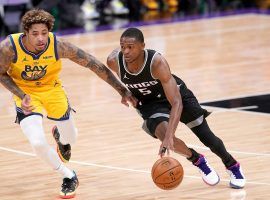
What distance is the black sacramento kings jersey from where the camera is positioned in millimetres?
7984

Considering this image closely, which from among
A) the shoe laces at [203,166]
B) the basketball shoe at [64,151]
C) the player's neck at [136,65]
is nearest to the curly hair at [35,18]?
the player's neck at [136,65]

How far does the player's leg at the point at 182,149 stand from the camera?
800 cm

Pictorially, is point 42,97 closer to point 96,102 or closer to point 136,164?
point 136,164

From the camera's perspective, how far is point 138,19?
67.6ft

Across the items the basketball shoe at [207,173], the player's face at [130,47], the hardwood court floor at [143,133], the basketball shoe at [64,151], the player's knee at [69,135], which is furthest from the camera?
the basketball shoe at [64,151]

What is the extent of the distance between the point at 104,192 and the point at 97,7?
13305 millimetres

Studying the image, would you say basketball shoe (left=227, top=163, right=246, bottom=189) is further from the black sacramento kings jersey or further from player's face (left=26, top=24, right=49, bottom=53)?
player's face (left=26, top=24, right=49, bottom=53)

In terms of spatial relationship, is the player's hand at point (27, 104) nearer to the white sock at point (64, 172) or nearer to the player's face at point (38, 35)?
the player's face at point (38, 35)

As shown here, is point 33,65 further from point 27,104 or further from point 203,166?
point 203,166

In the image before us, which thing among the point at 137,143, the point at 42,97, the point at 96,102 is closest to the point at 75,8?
the point at 96,102

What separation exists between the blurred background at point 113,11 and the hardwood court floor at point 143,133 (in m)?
1.43

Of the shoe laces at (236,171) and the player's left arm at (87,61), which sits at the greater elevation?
the player's left arm at (87,61)

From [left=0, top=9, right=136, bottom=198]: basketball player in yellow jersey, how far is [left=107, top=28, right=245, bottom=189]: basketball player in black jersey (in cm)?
21

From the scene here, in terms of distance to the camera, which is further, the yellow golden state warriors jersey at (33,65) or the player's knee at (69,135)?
the player's knee at (69,135)
